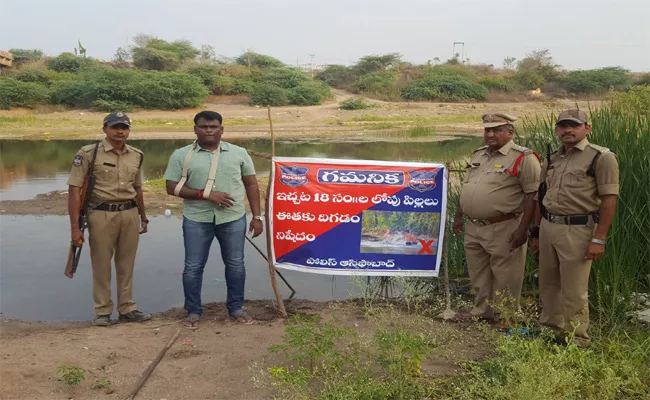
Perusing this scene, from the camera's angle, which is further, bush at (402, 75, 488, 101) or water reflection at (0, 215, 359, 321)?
bush at (402, 75, 488, 101)

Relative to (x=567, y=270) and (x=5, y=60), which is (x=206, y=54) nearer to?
(x=5, y=60)

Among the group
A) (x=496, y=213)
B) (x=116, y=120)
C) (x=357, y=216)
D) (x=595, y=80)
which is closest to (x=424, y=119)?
(x=595, y=80)

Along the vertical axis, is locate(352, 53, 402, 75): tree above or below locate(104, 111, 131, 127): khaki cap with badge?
above

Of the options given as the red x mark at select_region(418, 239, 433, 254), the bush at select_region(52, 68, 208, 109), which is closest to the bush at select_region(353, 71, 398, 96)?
the bush at select_region(52, 68, 208, 109)

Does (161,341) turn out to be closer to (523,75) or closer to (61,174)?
(61,174)

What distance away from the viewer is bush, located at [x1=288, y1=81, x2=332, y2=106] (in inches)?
1607

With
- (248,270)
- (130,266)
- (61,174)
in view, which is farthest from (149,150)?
(130,266)

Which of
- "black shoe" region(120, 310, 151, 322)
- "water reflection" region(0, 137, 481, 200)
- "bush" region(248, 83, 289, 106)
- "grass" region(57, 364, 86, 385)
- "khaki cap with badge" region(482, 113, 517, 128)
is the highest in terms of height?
"bush" region(248, 83, 289, 106)

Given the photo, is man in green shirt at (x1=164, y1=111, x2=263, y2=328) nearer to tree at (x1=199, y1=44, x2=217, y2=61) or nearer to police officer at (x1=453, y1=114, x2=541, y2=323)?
police officer at (x1=453, y1=114, x2=541, y2=323)

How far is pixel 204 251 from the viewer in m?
4.77

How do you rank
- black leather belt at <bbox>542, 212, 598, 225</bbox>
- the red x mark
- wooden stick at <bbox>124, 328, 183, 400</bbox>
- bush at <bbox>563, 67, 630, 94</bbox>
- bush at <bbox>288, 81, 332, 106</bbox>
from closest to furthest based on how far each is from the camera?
wooden stick at <bbox>124, 328, 183, 400</bbox> → black leather belt at <bbox>542, 212, 598, 225</bbox> → the red x mark → bush at <bbox>288, 81, 332, 106</bbox> → bush at <bbox>563, 67, 630, 94</bbox>

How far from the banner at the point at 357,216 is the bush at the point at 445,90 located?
135 feet

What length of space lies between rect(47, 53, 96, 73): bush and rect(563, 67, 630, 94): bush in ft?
135

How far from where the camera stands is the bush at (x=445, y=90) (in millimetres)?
45094
